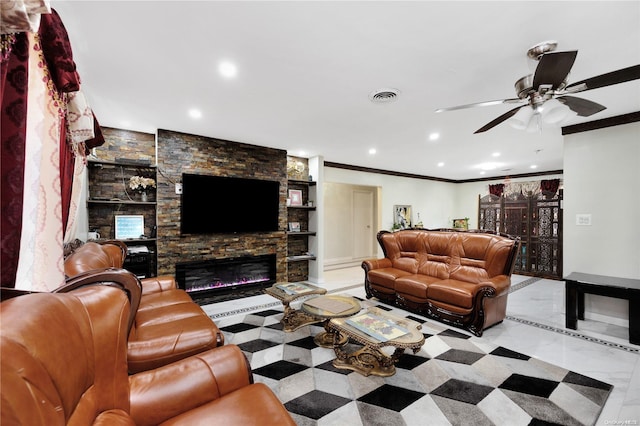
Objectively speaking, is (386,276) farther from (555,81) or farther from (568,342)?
(555,81)

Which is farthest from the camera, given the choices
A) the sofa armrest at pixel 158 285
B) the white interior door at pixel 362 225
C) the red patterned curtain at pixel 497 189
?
the white interior door at pixel 362 225

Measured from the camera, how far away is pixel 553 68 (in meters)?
1.72

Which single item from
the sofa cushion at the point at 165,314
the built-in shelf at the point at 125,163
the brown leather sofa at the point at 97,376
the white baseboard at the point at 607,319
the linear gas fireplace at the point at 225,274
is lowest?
the white baseboard at the point at 607,319

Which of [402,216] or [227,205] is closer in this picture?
[227,205]

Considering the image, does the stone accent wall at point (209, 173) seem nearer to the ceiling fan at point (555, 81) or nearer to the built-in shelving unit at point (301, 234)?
the built-in shelving unit at point (301, 234)

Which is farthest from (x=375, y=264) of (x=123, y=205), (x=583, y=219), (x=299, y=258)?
(x=123, y=205)

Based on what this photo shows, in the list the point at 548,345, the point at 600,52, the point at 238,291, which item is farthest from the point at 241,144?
the point at 548,345

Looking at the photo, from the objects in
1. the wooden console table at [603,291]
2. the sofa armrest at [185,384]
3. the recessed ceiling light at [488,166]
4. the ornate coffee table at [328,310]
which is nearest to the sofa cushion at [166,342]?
the sofa armrest at [185,384]

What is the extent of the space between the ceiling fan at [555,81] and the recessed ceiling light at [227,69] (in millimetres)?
1969

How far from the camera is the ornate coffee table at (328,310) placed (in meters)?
2.60

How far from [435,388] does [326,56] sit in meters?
2.65

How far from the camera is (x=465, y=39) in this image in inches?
74.7

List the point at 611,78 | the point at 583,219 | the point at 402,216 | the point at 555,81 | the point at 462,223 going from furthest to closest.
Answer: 1. the point at 462,223
2. the point at 402,216
3. the point at 583,219
4. the point at 555,81
5. the point at 611,78

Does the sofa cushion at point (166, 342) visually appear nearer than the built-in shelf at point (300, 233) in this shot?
Yes
